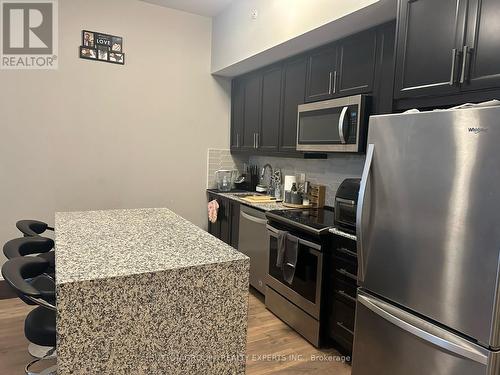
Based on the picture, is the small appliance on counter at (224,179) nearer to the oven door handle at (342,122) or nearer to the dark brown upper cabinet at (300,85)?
the dark brown upper cabinet at (300,85)

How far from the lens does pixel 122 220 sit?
182 centimetres

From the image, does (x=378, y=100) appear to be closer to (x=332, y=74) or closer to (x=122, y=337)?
(x=332, y=74)

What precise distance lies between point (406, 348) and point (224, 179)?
2.94 m

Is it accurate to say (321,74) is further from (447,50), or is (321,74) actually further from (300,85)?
(447,50)

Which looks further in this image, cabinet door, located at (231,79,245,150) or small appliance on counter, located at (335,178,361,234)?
cabinet door, located at (231,79,245,150)

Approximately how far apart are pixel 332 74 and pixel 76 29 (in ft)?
8.26

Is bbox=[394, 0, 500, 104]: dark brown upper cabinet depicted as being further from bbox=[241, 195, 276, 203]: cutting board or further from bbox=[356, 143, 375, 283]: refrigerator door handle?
bbox=[241, 195, 276, 203]: cutting board

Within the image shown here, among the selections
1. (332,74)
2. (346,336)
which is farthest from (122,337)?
(332,74)

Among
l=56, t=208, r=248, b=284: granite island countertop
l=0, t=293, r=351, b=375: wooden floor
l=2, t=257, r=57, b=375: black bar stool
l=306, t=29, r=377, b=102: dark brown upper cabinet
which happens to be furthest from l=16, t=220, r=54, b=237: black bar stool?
l=306, t=29, r=377, b=102: dark brown upper cabinet

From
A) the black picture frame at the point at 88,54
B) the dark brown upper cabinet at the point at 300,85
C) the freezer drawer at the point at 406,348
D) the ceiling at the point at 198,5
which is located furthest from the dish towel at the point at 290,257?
the black picture frame at the point at 88,54

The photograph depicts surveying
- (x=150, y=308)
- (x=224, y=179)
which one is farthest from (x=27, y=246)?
(x=224, y=179)

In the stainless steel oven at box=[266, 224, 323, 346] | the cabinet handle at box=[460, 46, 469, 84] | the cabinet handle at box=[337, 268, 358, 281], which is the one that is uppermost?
the cabinet handle at box=[460, 46, 469, 84]

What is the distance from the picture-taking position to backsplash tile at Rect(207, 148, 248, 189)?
4.22 meters

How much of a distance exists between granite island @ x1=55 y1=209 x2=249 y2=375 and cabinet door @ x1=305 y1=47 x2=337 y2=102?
198cm
